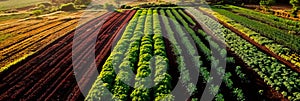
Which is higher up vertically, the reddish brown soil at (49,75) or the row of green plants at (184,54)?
the row of green plants at (184,54)

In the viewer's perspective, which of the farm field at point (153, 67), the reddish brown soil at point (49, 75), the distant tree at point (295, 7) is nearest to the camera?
the farm field at point (153, 67)

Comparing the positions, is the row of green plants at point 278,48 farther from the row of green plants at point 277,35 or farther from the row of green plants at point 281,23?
the row of green plants at point 281,23

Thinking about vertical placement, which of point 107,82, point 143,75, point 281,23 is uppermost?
point 281,23

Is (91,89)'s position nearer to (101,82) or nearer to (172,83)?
(101,82)

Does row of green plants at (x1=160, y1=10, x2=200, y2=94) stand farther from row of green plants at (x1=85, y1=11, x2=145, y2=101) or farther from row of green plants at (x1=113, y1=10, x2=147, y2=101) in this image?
row of green plants at (x1=85, y1=11, x2=145, y2=101)

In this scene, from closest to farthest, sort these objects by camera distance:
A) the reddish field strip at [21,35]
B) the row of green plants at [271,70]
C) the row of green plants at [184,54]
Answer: the row of green plants at [271,70] < the row of green plants at [184,54] < the reddish field strip at [21,35]

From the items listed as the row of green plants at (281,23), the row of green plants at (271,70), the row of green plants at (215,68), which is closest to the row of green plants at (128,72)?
the row of green plants at (215,68)

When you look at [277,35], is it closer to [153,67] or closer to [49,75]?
[153,67]

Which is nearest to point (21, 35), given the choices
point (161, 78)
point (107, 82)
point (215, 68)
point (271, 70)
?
point (107, 82)
